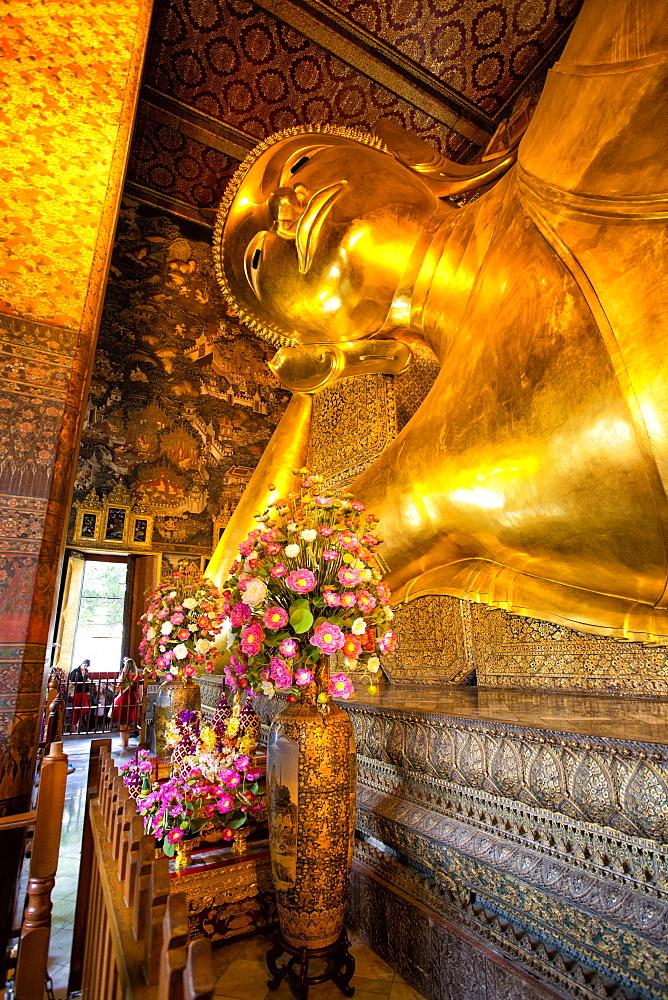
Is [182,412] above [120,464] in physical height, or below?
above

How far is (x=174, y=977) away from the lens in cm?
43

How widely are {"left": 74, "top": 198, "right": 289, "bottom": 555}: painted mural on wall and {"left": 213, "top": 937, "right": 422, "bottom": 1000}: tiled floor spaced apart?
5.07 meters

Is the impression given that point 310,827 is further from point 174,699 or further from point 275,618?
point 174,699

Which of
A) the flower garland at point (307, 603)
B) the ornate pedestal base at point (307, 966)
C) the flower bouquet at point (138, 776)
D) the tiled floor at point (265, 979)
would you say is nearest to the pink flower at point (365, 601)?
the flower garland at point (307, 603)

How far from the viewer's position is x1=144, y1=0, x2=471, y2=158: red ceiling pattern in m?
3.67

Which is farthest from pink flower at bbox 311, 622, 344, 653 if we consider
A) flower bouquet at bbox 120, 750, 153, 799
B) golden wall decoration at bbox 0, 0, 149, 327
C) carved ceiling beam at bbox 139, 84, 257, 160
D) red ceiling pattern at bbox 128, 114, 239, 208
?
red ceiling pattern at bbox 128, 114, 239, 208

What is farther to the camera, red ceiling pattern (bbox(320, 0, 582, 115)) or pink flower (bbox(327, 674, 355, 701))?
red ceiling pattern (bbox(320, 0, 582, 115))

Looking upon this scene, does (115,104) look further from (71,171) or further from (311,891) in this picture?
(311,891)

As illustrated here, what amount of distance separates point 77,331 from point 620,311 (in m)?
2.33

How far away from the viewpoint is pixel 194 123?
446 cm

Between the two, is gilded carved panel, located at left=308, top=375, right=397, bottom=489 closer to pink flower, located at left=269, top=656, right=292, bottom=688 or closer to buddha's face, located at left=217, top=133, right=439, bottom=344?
buddha's face, located at left=217, top=133, right=439, bottom=344

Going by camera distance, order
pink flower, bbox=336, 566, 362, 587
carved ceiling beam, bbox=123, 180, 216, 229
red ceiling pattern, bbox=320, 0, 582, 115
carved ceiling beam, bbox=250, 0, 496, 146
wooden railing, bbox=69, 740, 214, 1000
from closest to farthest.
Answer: wooden railing, bbox=69, 740, 214, 1000, pink flower, bbox=336, 566, 362, 587, red ceiling pattern, bbox=320, 0, 582, 115, carved ceiling beam, bbox=250, 0, 496, 146, carved ceiling beam, bbox=123, 180, 216, 229

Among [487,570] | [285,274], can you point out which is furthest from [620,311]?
[285,274]

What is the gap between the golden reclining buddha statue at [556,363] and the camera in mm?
995
